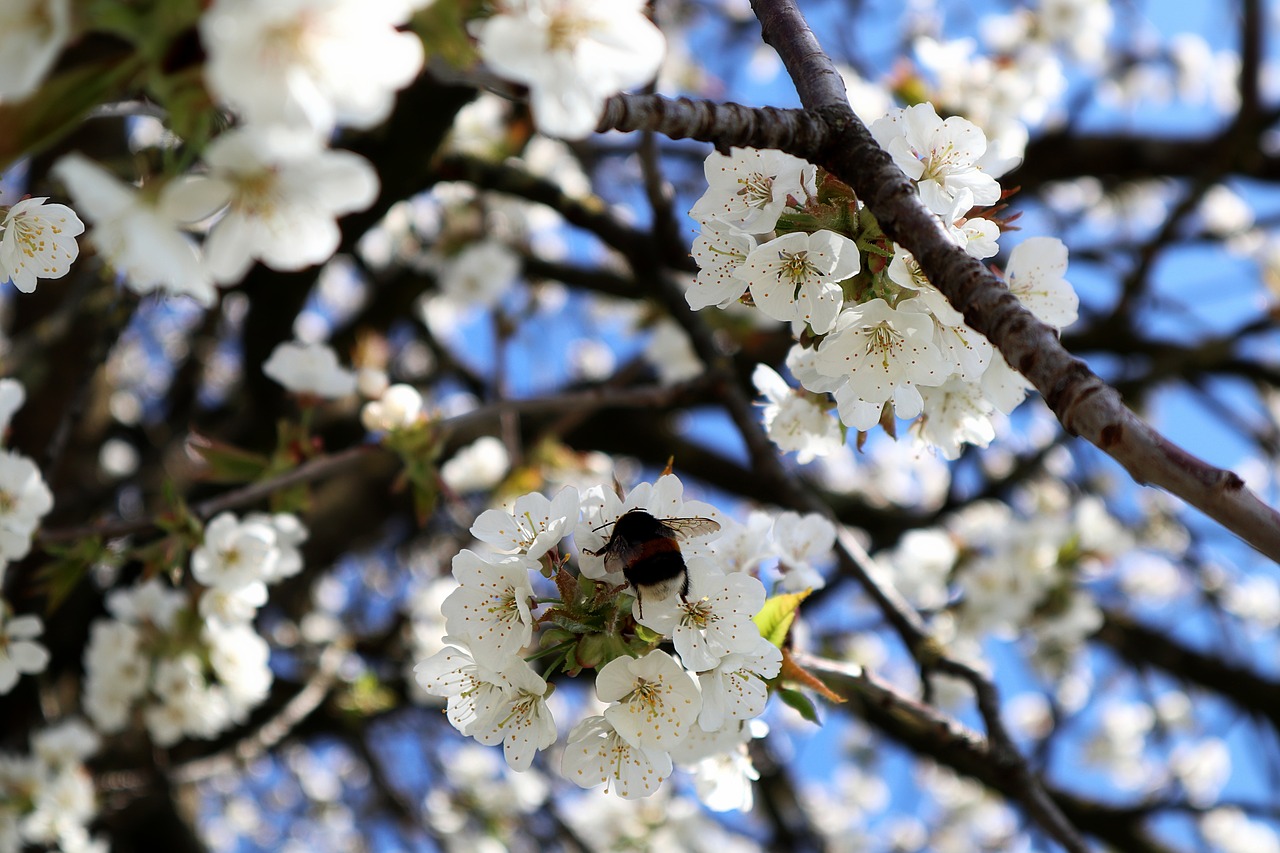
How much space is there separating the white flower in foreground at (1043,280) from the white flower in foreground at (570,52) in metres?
0.65

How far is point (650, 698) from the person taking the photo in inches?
42.9

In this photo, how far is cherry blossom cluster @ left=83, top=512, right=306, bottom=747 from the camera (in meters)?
1.86

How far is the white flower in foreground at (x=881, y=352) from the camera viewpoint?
1.06m

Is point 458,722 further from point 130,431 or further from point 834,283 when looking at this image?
point 130,431

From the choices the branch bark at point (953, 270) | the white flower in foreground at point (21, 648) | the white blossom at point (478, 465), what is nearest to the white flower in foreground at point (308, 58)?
the branch bark at point (953, 270)

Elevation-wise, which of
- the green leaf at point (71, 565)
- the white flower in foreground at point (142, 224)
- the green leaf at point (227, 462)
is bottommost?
the green leaf at point (71, 565)

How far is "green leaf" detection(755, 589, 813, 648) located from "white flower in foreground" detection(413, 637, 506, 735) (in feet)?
1.10

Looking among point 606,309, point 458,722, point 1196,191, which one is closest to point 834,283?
point 458,722

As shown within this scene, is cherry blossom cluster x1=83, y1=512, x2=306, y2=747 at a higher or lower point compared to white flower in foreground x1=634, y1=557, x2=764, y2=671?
lower

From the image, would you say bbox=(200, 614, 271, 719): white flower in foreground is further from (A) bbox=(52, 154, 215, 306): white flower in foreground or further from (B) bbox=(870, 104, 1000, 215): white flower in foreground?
(B) bbox=(870, 104, 1000, 215): white flower in foreground

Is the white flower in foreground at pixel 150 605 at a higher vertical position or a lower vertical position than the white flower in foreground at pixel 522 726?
lower

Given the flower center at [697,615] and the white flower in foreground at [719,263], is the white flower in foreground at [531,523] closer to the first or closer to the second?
the flower center at [697,615]

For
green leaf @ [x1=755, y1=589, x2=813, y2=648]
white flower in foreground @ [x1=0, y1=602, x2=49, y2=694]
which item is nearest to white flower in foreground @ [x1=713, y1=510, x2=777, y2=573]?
green leaf @ [x1=755, y1=589, x2=813, y2=648]

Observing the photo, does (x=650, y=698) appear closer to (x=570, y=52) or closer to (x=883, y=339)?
(x=883, y=339)
